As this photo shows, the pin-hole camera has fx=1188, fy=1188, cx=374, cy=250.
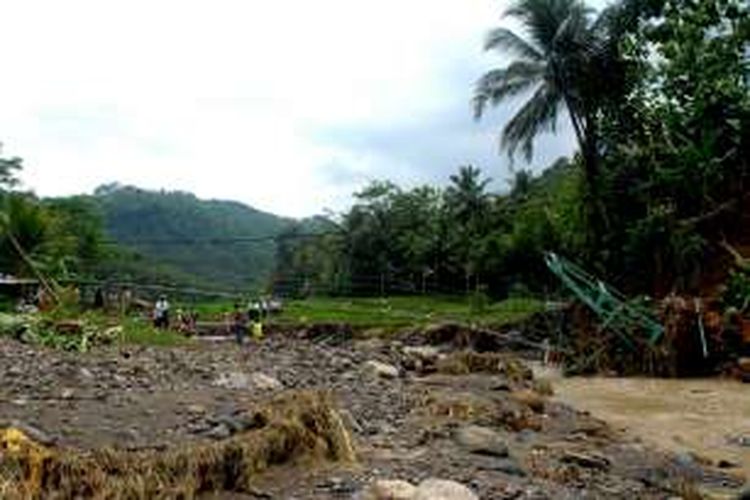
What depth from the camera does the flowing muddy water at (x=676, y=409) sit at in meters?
16.9

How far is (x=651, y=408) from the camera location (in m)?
21.9

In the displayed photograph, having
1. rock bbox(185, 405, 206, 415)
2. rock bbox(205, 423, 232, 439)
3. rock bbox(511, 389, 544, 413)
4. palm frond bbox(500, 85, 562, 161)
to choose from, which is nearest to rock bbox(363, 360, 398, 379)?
rock bbox(511, 389, 544, 413)

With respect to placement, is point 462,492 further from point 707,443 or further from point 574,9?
point 574,9

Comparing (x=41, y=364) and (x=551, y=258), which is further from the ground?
(x=551, y=258)

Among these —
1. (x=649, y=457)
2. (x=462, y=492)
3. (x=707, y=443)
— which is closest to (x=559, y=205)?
(x=707, y=443)

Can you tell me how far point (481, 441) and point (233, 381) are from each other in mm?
3384

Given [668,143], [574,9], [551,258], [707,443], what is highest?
[574,9]

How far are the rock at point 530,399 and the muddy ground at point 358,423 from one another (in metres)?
0.03

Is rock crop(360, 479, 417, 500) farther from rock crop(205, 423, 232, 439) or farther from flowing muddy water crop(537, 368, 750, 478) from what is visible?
flowing muddy water crop(537, 368, 750, 478)

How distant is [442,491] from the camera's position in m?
9.00

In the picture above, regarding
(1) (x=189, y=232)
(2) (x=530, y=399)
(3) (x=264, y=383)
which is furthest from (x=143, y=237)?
(3) (x=264, y=383)

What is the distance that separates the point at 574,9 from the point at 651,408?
18216mm

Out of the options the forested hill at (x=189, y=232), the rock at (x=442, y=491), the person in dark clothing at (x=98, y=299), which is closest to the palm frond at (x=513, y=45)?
the person in dark clothing at (x=98, y=299)

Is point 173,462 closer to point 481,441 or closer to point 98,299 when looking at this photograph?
point 481,441
